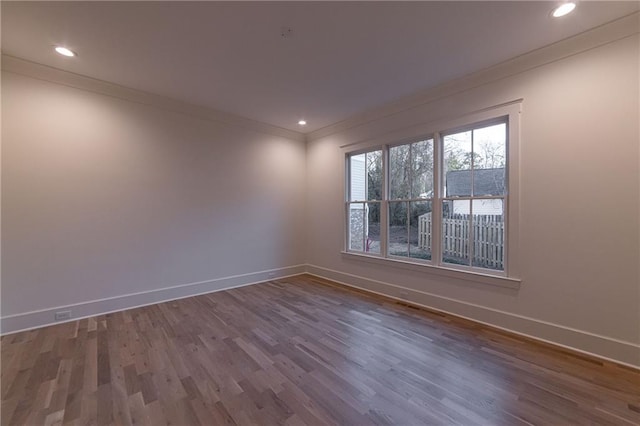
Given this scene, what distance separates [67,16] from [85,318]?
3.10 m

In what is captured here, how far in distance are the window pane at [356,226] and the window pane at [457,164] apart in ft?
4.85

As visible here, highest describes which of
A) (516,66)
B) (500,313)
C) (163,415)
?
(516,66)

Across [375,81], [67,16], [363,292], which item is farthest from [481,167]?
[67,16]

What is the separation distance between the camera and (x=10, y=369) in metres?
2.08

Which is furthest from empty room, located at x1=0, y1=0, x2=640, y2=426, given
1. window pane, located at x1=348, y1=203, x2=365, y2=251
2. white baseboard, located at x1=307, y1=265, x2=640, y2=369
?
window pane, located at x1=348, y1=203, x2=365, y2=251

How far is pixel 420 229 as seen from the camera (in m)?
3.61

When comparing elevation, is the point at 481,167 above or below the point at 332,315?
above

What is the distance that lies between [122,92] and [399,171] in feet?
12.8

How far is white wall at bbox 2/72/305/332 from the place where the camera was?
2785mm

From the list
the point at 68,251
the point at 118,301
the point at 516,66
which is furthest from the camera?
the point at 118,301

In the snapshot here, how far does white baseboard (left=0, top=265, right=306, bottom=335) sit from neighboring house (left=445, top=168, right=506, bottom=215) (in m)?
3.22

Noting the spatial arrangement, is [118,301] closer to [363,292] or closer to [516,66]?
[363,292]

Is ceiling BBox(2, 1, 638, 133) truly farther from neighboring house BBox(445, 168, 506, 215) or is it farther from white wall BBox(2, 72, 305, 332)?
neighboring house BBox(445, 168, 506, 215)

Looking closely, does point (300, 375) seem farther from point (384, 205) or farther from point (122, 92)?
point (122, 92)
